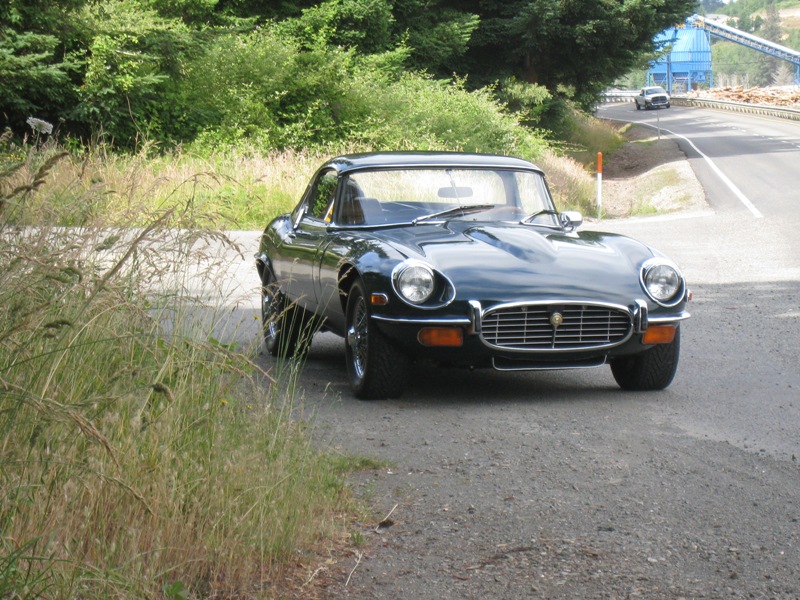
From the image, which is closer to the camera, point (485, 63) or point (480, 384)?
point (480, 384)

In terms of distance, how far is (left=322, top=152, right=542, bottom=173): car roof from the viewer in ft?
26.7

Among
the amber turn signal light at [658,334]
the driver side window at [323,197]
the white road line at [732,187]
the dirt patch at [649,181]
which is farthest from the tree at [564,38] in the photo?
the amber turn signal light at [658,334]

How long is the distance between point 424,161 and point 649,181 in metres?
26.0

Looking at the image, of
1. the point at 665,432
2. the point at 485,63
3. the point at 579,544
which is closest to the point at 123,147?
the point at 485,63

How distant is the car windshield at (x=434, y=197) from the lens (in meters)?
7.93

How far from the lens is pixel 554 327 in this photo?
6828mm

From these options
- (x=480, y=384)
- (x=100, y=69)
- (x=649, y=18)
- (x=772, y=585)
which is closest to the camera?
(x=772, y=585)

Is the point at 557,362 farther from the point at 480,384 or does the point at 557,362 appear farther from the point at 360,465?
the point at 360,465

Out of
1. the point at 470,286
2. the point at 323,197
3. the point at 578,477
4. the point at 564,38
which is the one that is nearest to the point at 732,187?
the point at 564,38

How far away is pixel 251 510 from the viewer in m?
3.97

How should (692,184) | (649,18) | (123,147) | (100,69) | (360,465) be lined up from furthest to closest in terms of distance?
(649,18) → (692,184) → (123,147) → (100,69) → (360,465)

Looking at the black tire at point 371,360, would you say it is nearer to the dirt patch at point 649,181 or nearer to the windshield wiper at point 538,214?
the windshield wiper at point 538,214

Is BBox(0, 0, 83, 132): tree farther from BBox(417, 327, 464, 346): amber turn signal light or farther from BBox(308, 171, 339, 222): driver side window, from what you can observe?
BBox(417, 327, 464, 346): amber turn signal light

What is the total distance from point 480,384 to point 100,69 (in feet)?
55.0
